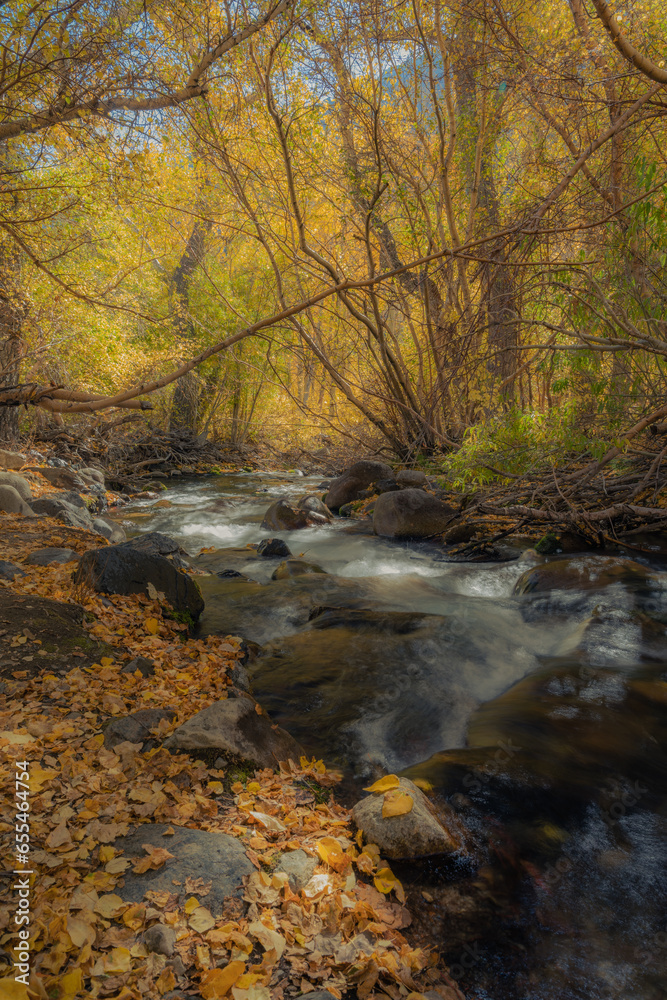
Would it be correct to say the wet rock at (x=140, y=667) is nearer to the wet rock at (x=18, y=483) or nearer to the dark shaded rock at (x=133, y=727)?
the dark shaded rock at (x=133, y=727)

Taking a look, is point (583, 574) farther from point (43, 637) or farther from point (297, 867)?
point (43, 637)

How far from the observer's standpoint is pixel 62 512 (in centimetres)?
802

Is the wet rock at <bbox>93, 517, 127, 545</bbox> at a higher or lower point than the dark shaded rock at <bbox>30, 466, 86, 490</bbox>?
lower

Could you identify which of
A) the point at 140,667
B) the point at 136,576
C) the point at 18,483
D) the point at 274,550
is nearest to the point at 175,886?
the point at 140,667

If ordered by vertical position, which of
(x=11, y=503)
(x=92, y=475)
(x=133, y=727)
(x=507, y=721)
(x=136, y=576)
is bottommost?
(x=507, y=721)

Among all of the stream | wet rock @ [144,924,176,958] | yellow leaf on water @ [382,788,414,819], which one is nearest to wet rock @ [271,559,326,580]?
the stream

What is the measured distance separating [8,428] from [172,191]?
606 cm

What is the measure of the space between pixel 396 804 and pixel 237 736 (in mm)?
956

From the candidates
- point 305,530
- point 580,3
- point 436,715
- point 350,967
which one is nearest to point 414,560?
point 305,530

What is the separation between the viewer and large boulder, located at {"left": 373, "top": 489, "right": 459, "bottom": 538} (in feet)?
→ 29.7

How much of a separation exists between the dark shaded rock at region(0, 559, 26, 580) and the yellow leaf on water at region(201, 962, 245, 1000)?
3.73m

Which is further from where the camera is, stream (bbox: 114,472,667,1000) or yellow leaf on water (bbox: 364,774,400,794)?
yellow leaf on water (bbox: 364,774,400,794)

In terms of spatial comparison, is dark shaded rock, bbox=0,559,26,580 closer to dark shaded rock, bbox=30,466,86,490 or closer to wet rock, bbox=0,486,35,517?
wet rock, bbox=0,486,35,517

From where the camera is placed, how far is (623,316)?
5.05 meters
